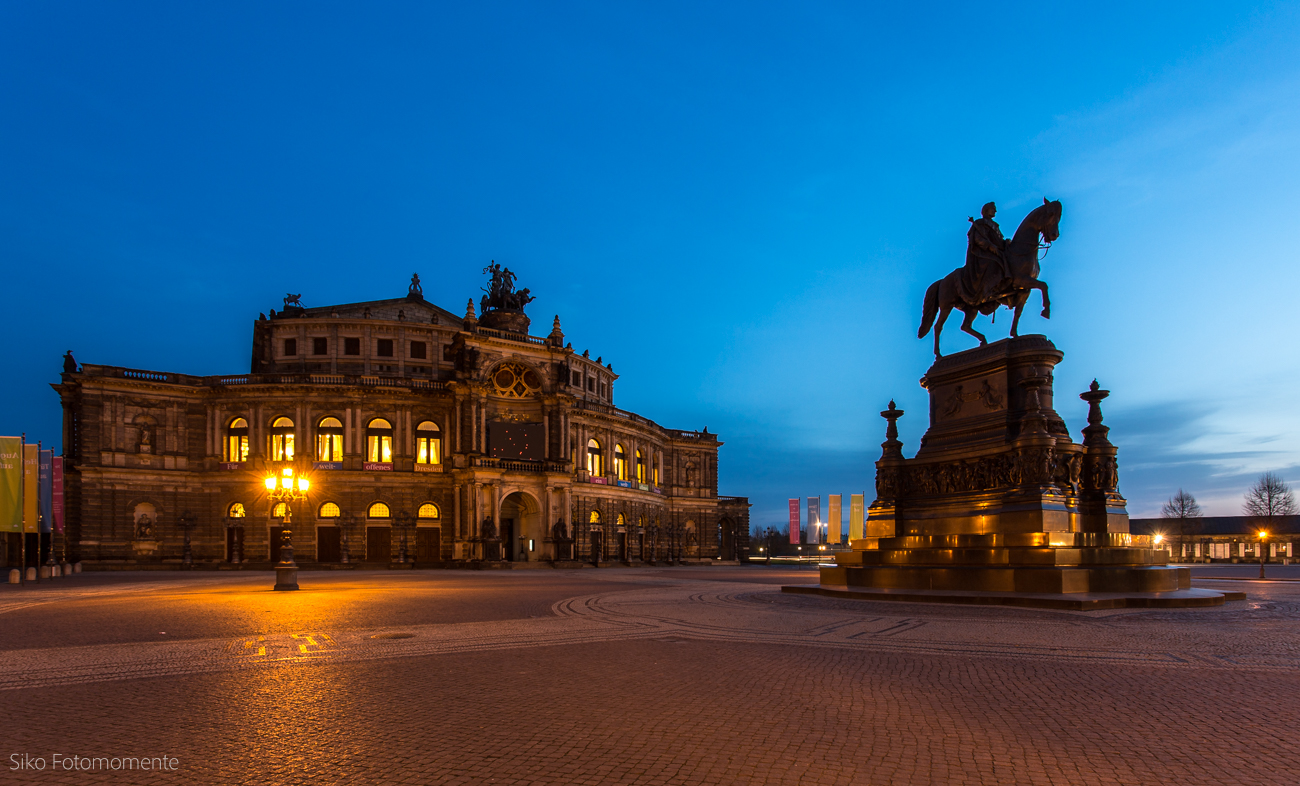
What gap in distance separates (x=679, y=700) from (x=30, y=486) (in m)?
41.5

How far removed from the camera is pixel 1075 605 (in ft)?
52.8

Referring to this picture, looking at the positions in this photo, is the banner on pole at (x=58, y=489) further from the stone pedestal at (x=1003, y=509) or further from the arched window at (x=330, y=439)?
the stone pedestal at (x=1003, y=509)

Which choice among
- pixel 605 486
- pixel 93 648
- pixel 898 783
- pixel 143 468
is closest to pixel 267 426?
pixel 143 468

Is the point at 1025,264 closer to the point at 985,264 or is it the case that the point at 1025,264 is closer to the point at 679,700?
the point at 985,264

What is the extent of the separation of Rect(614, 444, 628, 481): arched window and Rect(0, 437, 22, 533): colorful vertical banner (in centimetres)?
4361

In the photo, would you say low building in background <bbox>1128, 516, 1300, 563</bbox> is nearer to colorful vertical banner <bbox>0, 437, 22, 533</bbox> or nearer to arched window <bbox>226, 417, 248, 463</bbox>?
arched window <bbox>226, 417, 248, 463</bbox>

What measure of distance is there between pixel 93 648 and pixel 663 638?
879 cm

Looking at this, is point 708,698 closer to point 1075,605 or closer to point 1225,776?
point 1225,776

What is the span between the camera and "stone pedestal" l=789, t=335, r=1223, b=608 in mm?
17859

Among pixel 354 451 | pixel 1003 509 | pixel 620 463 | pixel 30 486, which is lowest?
pixel 1003 509

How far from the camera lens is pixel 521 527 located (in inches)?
2544

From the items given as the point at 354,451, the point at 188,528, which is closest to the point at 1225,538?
the point at 354,451

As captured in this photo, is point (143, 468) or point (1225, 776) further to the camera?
point (143, 468)

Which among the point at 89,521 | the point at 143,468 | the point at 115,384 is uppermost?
the point at 115,384
